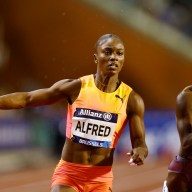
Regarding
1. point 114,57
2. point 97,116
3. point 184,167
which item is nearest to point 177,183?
point 184,167

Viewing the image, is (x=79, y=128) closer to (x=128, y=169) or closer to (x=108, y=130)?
(x=108, y=130)

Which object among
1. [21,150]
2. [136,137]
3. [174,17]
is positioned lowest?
[136,137]

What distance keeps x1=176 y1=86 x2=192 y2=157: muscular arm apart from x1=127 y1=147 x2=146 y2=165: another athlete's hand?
0.34 m

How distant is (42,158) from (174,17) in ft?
24.6

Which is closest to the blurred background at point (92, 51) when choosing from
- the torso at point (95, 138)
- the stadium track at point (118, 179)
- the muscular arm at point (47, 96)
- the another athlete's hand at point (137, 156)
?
the stadium track at point (118, 179)

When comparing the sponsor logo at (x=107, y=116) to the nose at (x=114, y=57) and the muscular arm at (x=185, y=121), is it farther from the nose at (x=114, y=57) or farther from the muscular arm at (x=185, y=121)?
the muscular arm at (x=185, y=121)

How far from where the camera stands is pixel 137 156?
5.56m

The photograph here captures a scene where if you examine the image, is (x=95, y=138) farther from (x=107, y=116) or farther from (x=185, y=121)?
(x=185, y=121)

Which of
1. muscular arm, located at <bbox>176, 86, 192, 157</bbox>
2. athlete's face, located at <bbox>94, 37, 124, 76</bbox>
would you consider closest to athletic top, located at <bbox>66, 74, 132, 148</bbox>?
athlete's face, located at <bbox>94, 37, 124, 76</bbox>

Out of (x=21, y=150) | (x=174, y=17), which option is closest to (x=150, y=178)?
(x=21, y=150)

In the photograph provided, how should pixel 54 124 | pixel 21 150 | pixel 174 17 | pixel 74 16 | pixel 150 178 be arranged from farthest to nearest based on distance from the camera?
pixel 174 17 → pixel 74 16 → pixel 54 124 → pixel 21 150 → pixel 150 178

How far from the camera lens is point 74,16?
1997cm

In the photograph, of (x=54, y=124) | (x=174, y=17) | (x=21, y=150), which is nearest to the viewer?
(x=21, y=150)

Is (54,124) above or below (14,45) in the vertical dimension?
below
